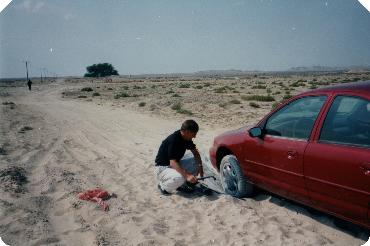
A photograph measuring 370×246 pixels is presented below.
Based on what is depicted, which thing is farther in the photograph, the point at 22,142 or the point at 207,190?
the point at 22,142

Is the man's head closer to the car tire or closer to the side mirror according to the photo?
the car tire

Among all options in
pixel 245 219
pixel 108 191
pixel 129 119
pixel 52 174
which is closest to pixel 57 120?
pixel 129 119

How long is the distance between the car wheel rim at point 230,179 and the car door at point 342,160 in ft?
5.19

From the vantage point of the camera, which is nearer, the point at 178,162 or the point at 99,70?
the point at 178,162

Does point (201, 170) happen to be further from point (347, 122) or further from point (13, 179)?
point (13, 179)

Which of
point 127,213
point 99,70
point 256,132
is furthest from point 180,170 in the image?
point 99,70

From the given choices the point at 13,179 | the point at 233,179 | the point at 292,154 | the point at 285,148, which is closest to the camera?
the point at 292,154

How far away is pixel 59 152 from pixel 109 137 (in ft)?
7.97

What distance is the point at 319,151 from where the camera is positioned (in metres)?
3.94

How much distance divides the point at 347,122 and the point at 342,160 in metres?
0.51

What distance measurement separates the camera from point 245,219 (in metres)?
4.74

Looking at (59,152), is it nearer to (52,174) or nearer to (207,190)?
(52,174)

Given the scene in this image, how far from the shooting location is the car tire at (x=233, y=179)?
5406 millimetres

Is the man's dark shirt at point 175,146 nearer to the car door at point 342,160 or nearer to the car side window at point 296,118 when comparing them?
the car side window at point 296,118
